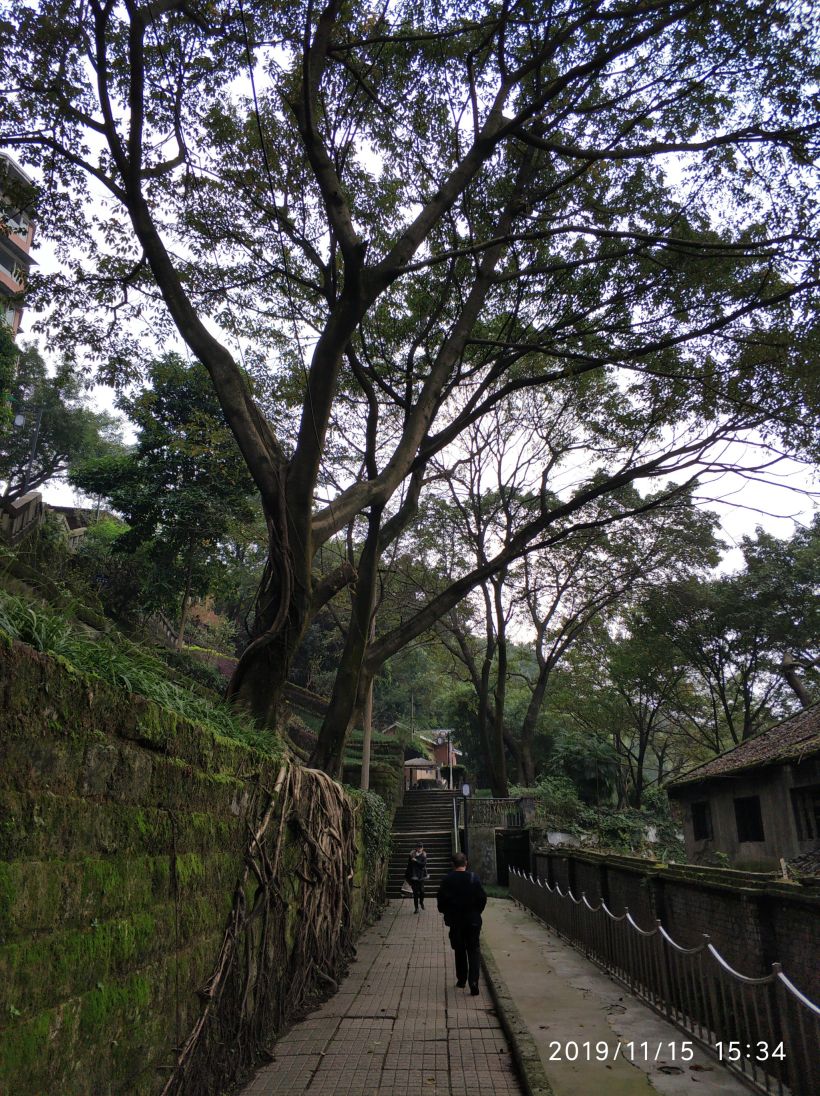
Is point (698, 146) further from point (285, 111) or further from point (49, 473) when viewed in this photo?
point (49, 473)

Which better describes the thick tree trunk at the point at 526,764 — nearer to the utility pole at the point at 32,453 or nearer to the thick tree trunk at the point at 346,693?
the thick tree trunk at the point at 346,693

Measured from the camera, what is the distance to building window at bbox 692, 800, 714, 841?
1853 cm

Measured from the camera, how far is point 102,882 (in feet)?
9.79

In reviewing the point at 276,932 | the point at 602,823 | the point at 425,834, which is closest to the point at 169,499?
the point at 425,834

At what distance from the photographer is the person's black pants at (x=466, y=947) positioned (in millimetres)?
7613

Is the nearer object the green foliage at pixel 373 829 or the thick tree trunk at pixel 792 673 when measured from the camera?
the green foliage at pixel 373 829

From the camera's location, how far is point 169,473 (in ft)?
66.0

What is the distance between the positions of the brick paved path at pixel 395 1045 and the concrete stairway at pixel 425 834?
1125 centimetres

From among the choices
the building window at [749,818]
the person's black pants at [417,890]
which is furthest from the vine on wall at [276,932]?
the building window at [749,818]

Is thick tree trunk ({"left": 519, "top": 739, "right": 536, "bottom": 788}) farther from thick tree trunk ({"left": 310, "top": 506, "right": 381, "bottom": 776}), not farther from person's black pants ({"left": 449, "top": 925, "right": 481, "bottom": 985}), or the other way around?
person's black pants ({"left": 449, "top": 925, "right": 481, "bottom": 985})

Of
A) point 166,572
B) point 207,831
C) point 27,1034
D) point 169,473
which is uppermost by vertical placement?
point 169,473

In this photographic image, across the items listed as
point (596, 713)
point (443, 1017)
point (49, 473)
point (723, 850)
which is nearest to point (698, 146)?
point (443, 1017)

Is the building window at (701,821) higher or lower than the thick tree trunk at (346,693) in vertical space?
lower

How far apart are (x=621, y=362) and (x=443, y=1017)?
24.9 feet
